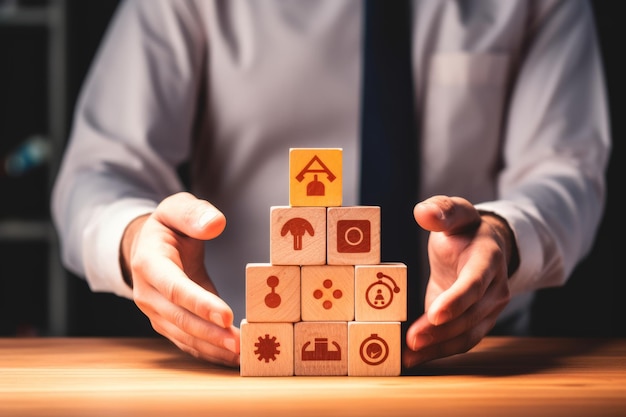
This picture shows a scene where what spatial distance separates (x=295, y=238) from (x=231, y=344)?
0.17m

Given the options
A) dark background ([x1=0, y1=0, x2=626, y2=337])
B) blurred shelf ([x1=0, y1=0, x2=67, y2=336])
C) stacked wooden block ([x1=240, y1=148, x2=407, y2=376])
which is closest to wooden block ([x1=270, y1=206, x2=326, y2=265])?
stacked wooden block ([x1=240, y1=148, x2=407, y2=376])

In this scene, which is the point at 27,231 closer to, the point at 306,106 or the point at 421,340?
the point at 306,106

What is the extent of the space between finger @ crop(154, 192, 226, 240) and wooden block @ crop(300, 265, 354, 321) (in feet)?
0.44

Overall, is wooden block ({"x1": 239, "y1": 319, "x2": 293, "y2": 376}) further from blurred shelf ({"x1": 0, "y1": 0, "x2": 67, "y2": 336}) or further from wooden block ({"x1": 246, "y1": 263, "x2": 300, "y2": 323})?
blurred shelf ({"x1": 0, "y1": 0, "x2": 67, "y2": 336})

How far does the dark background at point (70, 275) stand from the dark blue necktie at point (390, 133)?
0.95 metres

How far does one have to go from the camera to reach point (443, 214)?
40.6 inches

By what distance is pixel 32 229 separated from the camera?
2693mm

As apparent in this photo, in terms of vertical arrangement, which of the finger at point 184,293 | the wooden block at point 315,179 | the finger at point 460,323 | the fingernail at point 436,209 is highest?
the wooden block at point 315,179

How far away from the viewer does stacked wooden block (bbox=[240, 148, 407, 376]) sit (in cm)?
100

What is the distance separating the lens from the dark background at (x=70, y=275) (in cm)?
236

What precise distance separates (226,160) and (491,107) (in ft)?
2.05

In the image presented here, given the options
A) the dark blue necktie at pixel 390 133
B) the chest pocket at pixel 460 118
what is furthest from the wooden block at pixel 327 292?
the chest pocket at pixel 460 118

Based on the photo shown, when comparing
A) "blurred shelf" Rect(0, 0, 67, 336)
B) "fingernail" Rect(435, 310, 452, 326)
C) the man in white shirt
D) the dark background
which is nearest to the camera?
"fingernail" Rect(435, 310, 452, 326)

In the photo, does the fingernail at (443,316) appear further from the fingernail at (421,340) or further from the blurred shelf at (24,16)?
the blurred shelf at (24,16)
